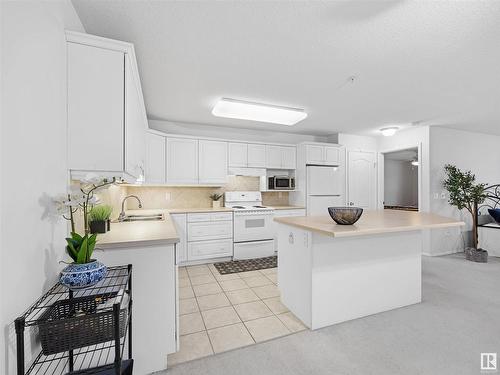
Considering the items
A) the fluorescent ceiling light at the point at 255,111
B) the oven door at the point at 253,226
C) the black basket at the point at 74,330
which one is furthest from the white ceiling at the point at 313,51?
the oven door at the point at 253,226

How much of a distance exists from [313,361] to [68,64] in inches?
104

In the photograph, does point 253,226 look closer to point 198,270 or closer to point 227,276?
point 227,276

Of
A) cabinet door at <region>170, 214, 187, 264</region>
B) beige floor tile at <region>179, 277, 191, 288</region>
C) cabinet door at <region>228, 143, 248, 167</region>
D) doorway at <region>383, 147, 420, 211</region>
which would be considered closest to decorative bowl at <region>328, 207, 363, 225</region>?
beige floor tile at <region>179, 277, 191, 288</region>

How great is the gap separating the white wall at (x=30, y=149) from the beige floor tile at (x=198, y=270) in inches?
92.5

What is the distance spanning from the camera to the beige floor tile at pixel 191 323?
2.10 m

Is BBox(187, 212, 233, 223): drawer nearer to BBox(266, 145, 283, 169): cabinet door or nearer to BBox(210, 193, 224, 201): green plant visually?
BBox(210, 193, 224, 201): green plant

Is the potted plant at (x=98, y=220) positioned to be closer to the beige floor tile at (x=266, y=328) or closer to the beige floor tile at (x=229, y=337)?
the beige floor tile at (x=229, y=337)

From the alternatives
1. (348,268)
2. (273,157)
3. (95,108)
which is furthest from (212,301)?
(273,157)

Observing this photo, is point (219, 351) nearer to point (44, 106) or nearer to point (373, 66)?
point (44, 106)

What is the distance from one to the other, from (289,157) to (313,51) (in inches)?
116

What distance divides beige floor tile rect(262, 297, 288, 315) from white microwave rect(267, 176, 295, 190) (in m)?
2.41

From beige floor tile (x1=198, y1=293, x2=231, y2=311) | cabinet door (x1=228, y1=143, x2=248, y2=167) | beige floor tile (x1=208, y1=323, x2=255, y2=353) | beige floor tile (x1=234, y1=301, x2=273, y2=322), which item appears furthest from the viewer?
cabinet door (x1=228, y1=143, x2=248, y2=167)

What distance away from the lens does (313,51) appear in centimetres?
201

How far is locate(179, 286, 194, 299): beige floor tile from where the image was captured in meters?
2.76
